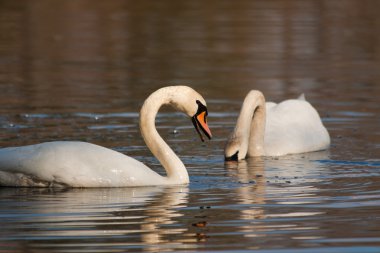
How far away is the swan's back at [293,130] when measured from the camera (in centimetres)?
1391

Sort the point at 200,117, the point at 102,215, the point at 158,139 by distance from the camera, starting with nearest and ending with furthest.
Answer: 1. the point at 102,215
2. the point at 200,117
3. the point at 158,139

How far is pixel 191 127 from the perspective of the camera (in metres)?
15.0

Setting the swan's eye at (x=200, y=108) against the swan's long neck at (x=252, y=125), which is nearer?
the swan's eye at (x=200, y=108)

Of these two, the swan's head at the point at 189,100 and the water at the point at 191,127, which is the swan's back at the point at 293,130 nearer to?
the water at the point at 191,127

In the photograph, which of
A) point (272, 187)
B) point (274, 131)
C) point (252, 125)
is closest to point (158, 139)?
point (272, 187)

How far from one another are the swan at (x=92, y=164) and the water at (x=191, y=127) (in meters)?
0.14

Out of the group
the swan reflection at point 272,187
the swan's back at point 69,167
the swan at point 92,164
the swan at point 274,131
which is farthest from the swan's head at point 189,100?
the swan at point 274,131

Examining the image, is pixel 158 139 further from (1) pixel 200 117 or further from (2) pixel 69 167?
(2) pixel 69 167

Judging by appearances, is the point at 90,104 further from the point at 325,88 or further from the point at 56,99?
the point at 325,88

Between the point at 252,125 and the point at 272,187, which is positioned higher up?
the point at 252,125

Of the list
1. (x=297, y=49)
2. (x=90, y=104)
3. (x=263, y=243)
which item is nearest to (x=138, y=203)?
(x=263, y=243)

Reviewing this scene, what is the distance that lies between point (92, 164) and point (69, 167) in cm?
21

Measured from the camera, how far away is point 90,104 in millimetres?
17000

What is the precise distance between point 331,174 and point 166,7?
30756 mm
